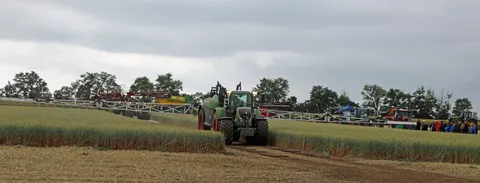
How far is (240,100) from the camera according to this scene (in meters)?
23.2

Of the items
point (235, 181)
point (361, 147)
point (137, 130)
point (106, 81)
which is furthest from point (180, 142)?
point (106, 81)

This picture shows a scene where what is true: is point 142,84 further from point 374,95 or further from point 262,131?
point 262,131

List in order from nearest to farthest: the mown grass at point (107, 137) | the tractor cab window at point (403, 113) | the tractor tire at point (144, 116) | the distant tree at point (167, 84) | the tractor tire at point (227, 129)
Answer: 1. the mown grass at point (107, 137)
2. the tractor tire at point (227, 129)
3. the tractor tire at point (144, 116)
4. the tractor cab window at point (403, 113)
5. the distant tree at point (167, 84)

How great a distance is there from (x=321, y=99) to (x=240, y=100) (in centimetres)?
7117

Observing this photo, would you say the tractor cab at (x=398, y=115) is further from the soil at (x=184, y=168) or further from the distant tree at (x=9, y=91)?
the distant tree at (x=9, y=91)

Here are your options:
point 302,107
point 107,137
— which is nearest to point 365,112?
point 302,107

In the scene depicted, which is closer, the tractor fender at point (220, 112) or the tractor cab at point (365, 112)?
the tractor fender at point (220, 112)

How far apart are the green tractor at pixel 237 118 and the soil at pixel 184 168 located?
18.6 feet

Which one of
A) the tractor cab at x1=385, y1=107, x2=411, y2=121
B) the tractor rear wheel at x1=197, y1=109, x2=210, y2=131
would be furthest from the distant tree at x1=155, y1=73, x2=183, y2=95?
the tractor rear wheel at x1=197, y1=109, x2=210, y2=131

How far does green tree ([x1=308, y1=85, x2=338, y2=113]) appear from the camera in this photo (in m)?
90.9

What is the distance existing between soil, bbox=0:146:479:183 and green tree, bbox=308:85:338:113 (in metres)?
75.1

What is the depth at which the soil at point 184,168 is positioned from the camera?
10.6 metres

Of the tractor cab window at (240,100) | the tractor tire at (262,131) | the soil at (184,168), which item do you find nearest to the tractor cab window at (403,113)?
the tractor cab window at (240,100)

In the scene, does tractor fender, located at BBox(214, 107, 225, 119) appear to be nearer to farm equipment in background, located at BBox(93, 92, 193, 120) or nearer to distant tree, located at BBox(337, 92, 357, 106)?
farm equipment in background, located at BBox(93, 92, 193, 120)
